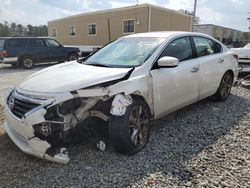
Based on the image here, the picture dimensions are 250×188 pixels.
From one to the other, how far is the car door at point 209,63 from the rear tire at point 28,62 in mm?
10758

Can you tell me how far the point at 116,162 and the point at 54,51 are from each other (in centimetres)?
1253

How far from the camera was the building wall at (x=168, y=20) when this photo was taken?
74.5 ft

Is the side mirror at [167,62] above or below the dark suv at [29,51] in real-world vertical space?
above

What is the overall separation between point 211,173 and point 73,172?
1.64 metres

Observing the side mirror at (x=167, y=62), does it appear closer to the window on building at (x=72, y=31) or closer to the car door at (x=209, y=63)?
the car door at (x=209, y=63)

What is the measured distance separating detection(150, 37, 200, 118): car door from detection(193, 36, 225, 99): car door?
24cm

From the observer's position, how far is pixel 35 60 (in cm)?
1380

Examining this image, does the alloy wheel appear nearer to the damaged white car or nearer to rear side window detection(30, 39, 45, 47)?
the damaged white car

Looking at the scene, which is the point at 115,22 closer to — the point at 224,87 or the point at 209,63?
the point at 224,87

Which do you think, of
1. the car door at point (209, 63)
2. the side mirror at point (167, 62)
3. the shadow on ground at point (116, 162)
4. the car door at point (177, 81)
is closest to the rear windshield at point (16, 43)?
the shadow on ground at point (116, 162)

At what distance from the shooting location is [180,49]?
4340 mm

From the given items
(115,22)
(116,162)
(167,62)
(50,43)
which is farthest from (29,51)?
(115,22)

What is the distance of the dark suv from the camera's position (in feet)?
42.1

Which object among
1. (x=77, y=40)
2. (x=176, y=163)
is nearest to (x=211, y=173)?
(x=176, y=163)
